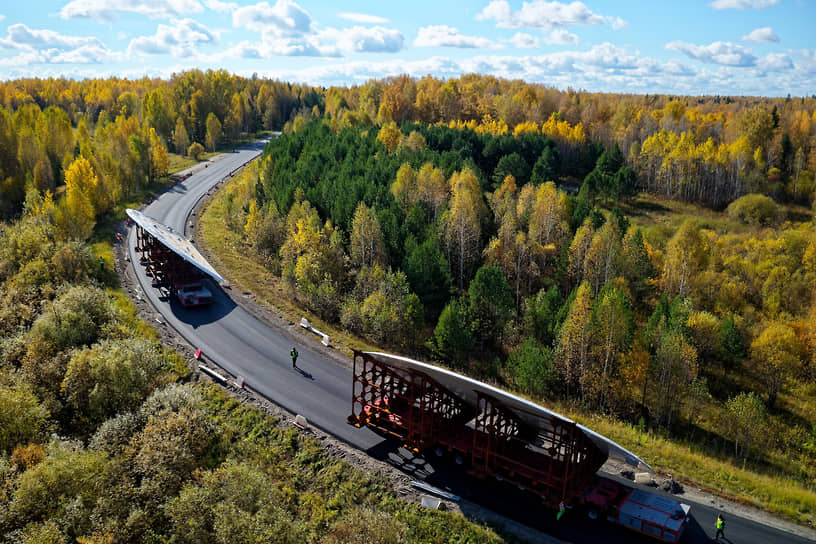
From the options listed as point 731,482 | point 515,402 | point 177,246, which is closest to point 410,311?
point 515,402

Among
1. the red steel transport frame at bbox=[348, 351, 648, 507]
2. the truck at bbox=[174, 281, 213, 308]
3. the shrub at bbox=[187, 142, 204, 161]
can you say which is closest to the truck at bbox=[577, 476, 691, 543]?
the red steel transport frame at bbox=[348, 351, 648, 507]

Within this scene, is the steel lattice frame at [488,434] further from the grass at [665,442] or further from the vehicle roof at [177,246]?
the vehicle roof at [177,246]

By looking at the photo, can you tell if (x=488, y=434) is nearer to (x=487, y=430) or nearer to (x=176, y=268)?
(x=487, y=430)

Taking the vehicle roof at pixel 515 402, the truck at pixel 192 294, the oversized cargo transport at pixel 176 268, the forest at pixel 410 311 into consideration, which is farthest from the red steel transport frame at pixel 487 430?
the oversized cargo transport at pixel 176 268

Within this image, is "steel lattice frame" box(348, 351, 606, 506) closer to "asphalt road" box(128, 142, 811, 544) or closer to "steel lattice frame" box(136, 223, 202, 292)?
"asphalt road" box(128, 142, 811, 544)

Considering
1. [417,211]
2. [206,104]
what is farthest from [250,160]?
[417,211]

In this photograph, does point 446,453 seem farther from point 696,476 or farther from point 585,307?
point 585,307
